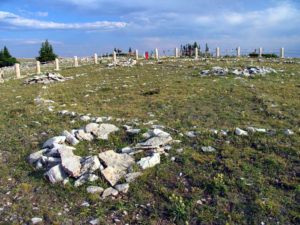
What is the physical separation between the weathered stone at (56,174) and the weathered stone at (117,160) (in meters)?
0.88

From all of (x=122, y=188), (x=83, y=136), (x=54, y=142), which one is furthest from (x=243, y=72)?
(x=122, y=188)

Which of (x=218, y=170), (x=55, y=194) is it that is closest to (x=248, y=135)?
(x=218, y=170)

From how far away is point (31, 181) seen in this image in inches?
205

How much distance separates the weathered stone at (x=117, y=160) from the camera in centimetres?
532

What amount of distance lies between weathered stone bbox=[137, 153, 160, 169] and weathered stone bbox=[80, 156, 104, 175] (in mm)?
886

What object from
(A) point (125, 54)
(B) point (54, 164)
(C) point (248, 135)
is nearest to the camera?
(B) point (54, 164)

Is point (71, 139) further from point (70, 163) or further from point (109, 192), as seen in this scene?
point (109, 192)

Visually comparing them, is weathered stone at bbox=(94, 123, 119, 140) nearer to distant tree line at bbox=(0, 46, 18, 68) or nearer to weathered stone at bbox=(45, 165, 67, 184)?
weathered stone at bbox=(45, 165, 67, 184)

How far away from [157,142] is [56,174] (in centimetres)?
250

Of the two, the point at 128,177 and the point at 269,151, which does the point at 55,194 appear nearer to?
the point at 128,177

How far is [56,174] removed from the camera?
5.11m

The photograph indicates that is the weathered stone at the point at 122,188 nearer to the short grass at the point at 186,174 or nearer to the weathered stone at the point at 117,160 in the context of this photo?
the short grass at the point at 186,174

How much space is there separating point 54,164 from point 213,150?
150 inches

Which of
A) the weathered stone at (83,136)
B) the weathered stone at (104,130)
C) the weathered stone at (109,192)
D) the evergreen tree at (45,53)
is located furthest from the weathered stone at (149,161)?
the evergreen tree at (45,53)
